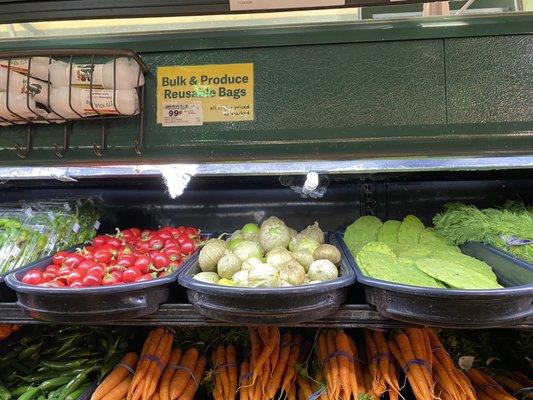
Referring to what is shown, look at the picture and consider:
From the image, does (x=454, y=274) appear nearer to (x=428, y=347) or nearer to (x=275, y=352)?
(x=428, y=347)

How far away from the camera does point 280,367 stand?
1750 millimetres

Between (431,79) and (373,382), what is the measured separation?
1.18 metres

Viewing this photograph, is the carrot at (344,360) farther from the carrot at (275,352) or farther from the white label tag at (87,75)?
the white label tag at (87,75)

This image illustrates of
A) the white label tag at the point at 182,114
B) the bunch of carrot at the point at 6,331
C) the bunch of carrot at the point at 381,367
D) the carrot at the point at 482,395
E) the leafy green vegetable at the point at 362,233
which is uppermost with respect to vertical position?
the white label tag at the point at 182,114

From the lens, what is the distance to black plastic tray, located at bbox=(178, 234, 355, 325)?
4.19ft

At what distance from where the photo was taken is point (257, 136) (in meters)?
1.57

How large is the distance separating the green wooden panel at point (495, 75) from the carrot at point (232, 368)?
140cm

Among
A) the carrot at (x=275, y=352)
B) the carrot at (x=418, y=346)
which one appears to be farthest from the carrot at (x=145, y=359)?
the carrot at (x=418, y=346)

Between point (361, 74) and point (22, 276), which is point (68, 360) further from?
point (361, 74)

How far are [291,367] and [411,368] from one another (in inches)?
19.2

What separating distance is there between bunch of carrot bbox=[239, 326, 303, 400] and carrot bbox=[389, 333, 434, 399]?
444 millimetres

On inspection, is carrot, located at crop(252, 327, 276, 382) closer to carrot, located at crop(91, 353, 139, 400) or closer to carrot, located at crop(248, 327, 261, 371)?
carrot, located at crop(248, 327, 261, 371)

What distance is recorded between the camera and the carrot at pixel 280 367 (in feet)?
5.55

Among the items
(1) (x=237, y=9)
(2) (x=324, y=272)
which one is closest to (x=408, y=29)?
(1) (x=237, y=9)
